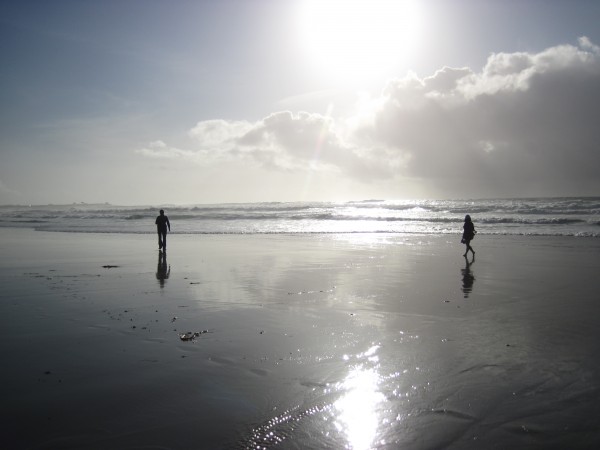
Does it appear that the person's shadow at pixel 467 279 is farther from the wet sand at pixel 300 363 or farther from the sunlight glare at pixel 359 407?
the sunlight glare at pixel 359 407

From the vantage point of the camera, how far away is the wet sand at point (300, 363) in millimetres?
4152

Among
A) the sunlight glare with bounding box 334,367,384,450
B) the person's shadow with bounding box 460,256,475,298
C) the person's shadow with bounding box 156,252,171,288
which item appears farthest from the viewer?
the person's shadow with bounding box 156,252,171,288

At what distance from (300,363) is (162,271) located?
9.69 m

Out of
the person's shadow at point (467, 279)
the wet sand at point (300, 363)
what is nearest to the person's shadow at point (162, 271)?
the wet sand at point (300, 363)

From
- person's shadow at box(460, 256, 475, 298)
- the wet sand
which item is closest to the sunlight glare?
the wet sand

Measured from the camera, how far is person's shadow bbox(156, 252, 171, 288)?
12.6 metres

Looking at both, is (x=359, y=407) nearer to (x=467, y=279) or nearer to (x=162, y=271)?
(x=467, y=279)

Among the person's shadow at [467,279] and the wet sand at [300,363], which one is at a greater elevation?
the person's shadow at [467,279]

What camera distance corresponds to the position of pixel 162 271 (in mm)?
14383

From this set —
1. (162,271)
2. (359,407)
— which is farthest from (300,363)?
(162,271)

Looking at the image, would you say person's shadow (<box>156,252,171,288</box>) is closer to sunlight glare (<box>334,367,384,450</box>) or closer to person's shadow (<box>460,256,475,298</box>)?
sunlight glare (<box>334,367,384,450</box>)

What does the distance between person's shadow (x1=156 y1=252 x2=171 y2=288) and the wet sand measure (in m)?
Result: 0.51

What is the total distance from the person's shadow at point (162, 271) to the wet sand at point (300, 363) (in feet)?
1.68

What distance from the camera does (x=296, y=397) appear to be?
4.84 meters
